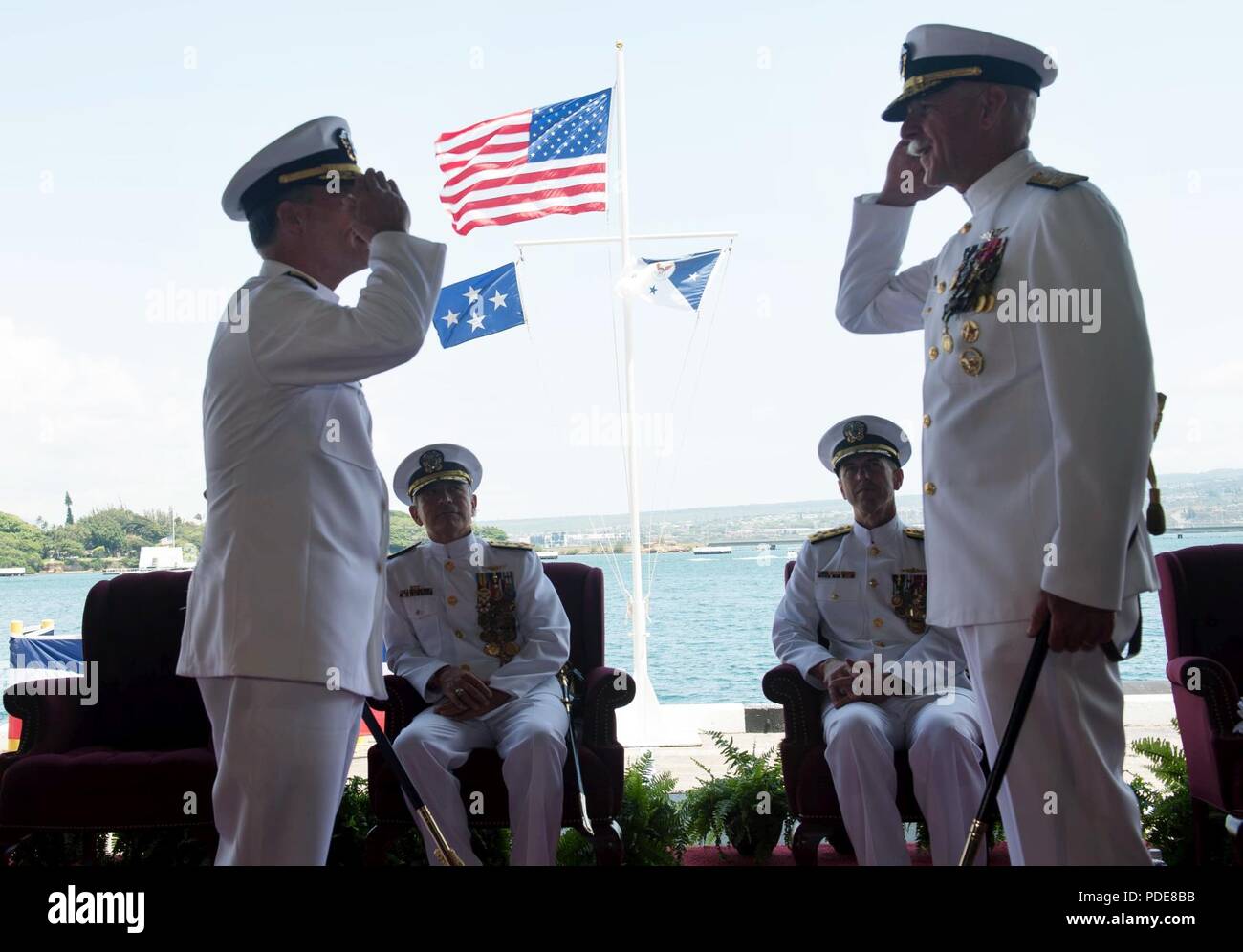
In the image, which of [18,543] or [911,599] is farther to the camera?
[18,543]

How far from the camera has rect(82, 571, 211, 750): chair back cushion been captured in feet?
12.0

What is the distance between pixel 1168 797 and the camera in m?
3.33

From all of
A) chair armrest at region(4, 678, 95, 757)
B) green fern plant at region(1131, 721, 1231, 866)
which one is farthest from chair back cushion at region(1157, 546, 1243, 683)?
chair armrest at region(4, 678, 95, 757)

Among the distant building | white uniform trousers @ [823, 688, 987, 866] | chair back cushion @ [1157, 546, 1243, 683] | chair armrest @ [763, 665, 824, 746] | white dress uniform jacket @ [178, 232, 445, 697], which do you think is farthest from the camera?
the distant building

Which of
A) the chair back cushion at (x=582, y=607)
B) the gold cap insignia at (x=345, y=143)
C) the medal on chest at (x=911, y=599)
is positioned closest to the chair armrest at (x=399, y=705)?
the chair back cushion at (x=582, y=607)

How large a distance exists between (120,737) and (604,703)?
69.4 inches

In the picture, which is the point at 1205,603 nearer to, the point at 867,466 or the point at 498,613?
the point at 867,466

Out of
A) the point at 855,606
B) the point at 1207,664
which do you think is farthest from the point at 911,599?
the point at 1207,664

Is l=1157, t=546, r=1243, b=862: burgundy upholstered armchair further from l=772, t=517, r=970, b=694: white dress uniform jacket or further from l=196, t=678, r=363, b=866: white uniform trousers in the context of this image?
l=196, t=678, r=363, b=866: white uniform trousers

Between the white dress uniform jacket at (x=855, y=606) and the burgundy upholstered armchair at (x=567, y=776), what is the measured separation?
1.90 ft

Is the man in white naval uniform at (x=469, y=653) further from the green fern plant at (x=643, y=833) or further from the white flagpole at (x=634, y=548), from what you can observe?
the white flagpole at (x=634, y=548)

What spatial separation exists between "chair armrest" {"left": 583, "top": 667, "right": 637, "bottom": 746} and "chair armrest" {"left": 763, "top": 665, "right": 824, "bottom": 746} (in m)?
Answer: 0.44

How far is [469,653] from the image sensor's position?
3.46m

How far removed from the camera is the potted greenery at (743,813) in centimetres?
347
